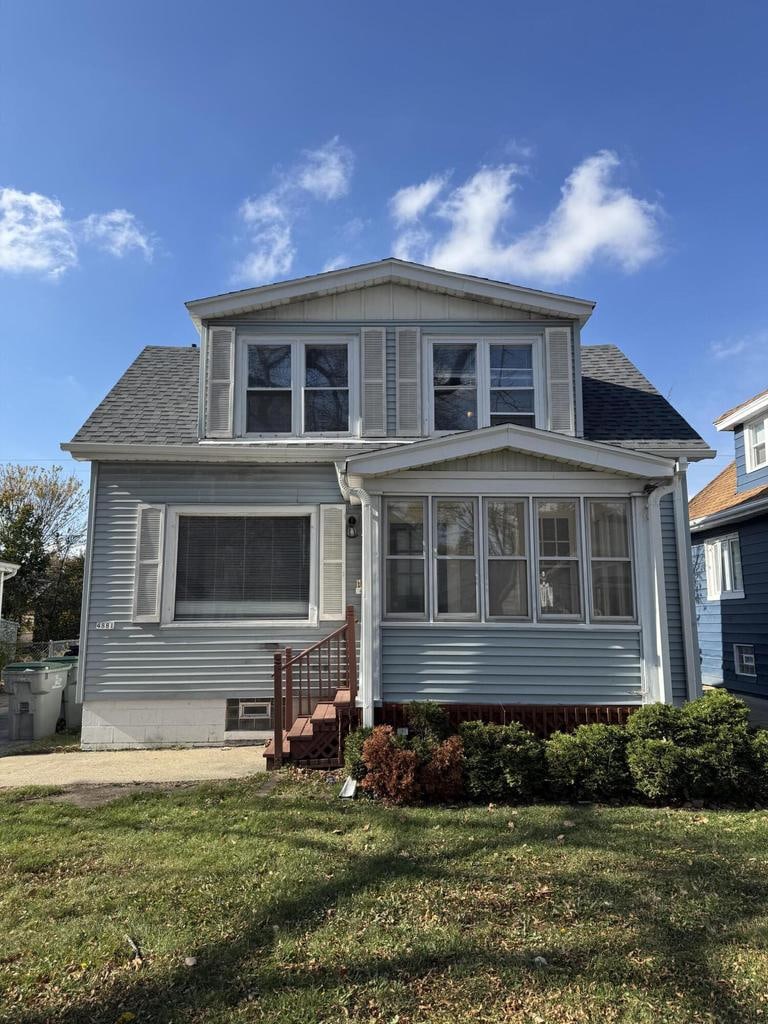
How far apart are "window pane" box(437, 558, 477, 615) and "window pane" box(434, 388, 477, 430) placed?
245 cm

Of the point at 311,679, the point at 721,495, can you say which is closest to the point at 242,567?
the point at 311,679

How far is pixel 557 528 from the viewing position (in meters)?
7.19

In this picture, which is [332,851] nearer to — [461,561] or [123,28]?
[461,561]

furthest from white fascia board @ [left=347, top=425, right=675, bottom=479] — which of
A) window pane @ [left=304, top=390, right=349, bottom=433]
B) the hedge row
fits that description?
the hedge row

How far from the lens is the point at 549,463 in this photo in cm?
712

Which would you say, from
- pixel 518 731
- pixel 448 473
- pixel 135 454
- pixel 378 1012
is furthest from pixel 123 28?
pixel 378 1012

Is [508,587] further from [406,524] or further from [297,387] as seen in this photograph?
[297,387]

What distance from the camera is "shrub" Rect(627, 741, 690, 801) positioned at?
5551 millimetres

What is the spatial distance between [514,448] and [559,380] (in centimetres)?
237

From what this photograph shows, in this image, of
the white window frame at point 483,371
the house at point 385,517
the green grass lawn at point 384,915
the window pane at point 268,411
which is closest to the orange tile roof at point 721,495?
the house at point 385,517

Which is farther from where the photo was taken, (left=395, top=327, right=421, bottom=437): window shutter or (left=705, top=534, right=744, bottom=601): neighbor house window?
(left=705, top=534, right=744, bottom=601): neighbor house window

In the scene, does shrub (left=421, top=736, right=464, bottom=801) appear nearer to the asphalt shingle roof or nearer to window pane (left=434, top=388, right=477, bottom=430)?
window pane (left=434, top=388, right=477, bottom=430)

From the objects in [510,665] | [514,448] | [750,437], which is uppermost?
[750,437]

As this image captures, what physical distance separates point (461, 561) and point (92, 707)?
521 centimetres
